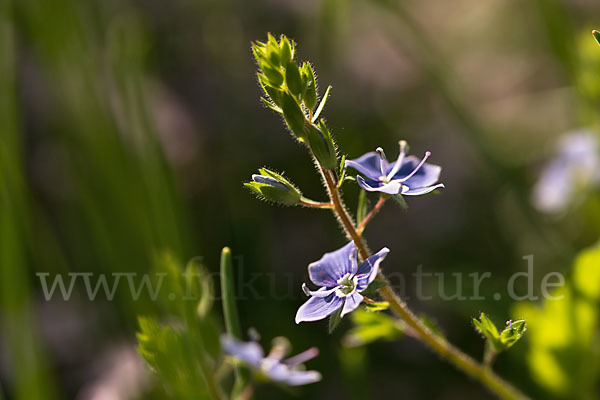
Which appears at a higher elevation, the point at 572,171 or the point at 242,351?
the point at 242,351

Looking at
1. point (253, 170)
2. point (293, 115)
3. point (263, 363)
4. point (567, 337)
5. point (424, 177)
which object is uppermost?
point (293, 115)

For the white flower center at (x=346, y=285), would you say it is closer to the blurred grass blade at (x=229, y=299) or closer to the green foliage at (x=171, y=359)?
the blurred grass blade at (x=229, y=299)

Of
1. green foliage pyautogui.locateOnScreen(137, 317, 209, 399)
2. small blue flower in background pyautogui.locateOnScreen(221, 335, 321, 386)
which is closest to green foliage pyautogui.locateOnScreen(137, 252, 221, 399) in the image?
green foliage pyautogui.locateOnScreen(137, 317, 209, 399)

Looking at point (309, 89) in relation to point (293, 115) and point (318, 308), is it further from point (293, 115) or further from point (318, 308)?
point (318, 308)

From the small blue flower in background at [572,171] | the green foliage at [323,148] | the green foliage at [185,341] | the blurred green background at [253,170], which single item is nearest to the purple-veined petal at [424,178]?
the green foliage at [323,148]

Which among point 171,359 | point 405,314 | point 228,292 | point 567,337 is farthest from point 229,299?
point 567,337

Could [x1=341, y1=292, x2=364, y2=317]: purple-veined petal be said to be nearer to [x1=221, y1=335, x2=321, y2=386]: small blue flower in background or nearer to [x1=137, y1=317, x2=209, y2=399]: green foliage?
[x1=221, y1=335, x2=321, y2=386]: small blue flower in background
